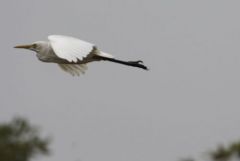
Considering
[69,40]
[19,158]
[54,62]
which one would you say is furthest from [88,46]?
[19,158]

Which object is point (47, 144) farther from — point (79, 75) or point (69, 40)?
point (69, 40)

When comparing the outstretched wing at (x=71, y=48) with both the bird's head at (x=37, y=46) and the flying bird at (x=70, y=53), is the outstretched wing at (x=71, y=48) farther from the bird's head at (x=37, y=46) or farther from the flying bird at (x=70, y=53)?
the bird's head at (x=37, y=46)

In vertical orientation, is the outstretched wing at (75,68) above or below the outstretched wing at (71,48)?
above

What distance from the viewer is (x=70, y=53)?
1762 centimetres

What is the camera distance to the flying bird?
58.2 feet

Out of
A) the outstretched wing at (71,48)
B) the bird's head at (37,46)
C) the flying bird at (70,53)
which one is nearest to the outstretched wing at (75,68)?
the flying bird at (70,53)

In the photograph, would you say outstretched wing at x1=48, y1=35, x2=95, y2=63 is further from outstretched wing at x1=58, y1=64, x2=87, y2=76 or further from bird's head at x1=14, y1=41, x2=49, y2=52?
outstretched wing at x1=58, y1=64, x2=87, y2=76

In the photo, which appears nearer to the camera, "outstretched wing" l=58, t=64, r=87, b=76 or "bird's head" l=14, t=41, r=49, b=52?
"bird's head" l=14, t=41, r=49, b=52

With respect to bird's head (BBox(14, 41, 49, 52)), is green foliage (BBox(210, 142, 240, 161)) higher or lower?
lower

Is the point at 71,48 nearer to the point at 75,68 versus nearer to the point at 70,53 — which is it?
the point at 70,53

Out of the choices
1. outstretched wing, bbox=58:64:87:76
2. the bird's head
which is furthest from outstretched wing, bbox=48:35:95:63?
outstretched wing, bbox=58:64:87:76

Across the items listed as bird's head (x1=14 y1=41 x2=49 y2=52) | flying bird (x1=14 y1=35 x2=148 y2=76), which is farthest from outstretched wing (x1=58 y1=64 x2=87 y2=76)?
bird's head (x1=14 y1=41 x2=49 y2=52)

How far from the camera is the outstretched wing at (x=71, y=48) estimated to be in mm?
17561

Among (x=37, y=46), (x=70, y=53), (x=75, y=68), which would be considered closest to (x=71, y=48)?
(x=70, y=53)
